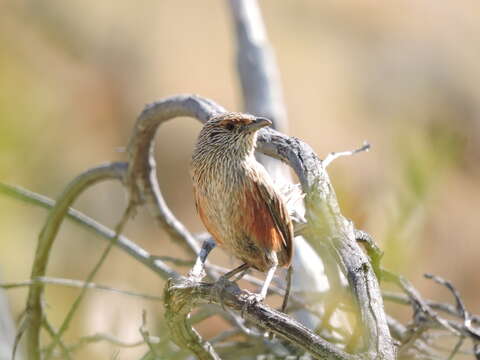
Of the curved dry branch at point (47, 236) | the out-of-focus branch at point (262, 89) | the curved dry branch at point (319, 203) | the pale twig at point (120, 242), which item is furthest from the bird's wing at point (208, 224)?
the out-of-focus branch at point (262, 89)

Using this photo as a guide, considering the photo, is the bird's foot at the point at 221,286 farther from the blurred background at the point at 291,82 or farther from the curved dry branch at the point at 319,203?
the blurred background at the point at 291,82

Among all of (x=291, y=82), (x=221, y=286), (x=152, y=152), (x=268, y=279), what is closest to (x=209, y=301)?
(x=221, y=286)

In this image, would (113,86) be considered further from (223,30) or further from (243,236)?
(243,236)

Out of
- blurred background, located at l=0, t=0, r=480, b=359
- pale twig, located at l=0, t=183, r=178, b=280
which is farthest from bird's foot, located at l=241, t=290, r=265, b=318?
blurred background, located at l=0, t=0, r=480, b=359

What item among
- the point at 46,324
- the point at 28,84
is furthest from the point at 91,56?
the point at 28,84

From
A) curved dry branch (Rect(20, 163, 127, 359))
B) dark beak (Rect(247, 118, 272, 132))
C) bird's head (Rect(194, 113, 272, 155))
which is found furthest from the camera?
curved dry branch (Rect(20, 163, 127, 359))

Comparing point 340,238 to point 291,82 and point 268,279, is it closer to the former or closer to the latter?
point 268,279

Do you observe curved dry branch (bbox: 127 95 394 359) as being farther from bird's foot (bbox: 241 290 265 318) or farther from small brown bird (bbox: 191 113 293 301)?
bird's foot (bbox: 241 290 265 318)

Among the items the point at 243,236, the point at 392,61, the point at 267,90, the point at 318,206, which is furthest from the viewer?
the point at 392,61
